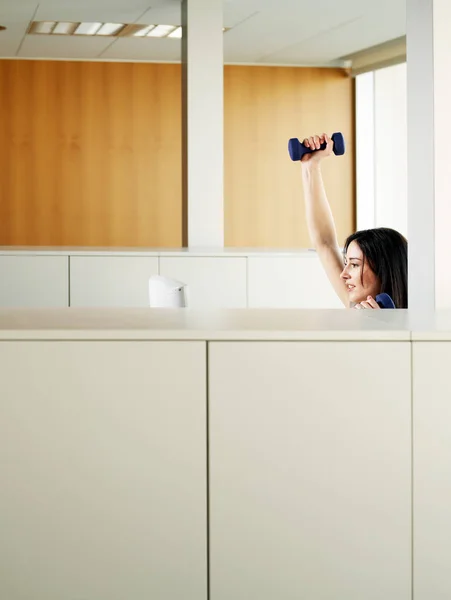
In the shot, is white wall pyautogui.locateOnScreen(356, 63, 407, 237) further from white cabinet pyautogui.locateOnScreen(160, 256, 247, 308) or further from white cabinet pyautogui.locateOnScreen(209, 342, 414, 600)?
white cabinet pyautogui.locateOnScreen(209, 342, 414, 600)

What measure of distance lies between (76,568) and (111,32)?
24.0ft

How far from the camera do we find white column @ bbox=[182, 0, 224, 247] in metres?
6.56

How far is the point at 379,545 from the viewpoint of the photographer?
1.70m

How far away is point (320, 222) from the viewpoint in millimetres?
3506

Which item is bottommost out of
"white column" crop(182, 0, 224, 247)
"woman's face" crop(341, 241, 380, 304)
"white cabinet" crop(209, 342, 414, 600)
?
"white cabinet" crop(209, 342, 414, 600)

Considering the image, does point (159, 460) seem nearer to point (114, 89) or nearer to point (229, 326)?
point (229, 326)

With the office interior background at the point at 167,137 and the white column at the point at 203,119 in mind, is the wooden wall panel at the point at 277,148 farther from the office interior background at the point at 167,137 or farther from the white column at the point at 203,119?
the white column at the point at 203,119

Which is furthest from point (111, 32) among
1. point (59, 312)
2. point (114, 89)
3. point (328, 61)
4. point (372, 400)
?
point (372, 400)

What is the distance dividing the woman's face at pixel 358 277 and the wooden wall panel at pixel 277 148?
7.17 meters

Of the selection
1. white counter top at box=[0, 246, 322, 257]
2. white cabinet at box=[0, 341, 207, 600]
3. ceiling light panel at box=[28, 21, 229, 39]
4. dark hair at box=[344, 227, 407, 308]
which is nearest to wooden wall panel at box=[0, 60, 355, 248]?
ceiling light panel at box=[28, 21, 229, 39]

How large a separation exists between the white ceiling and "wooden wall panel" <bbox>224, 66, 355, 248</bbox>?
0.24m

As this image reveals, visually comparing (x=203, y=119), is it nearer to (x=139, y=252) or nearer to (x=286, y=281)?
(x=139, y=252)

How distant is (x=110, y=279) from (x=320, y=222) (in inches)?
77.5

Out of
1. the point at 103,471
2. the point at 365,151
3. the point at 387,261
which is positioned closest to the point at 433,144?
the point at 387,261
